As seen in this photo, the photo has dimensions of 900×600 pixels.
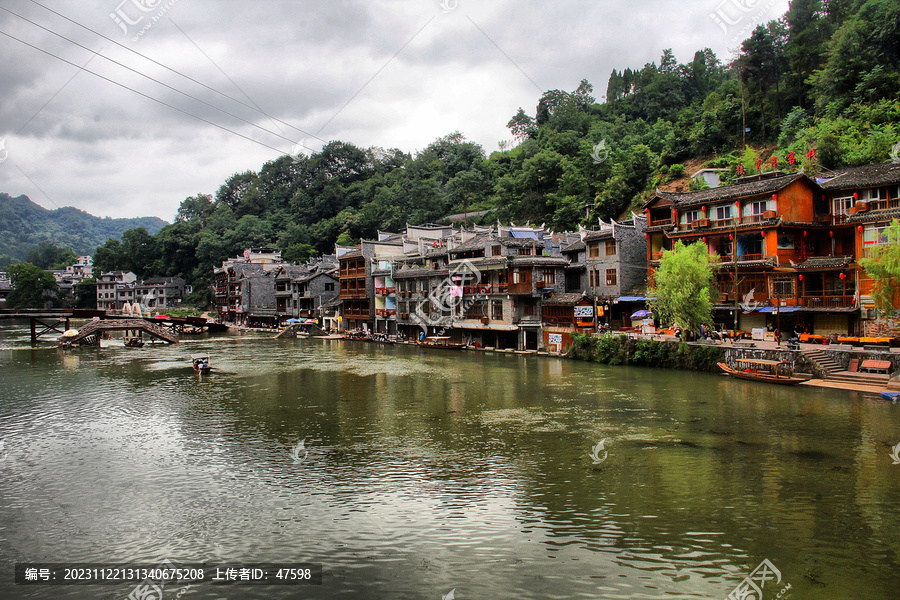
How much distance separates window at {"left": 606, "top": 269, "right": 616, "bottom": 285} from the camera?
4569 cm

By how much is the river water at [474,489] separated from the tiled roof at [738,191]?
1419 centimetres

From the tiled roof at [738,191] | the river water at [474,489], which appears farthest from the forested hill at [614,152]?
the river water at [474,489]

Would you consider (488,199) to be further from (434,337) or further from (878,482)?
(878,482)

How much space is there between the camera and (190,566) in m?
11.6

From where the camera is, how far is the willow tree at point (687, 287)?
33.7 metres

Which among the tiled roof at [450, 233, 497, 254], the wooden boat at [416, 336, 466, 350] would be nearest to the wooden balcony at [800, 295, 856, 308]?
the tiled roof at [450, 233, 497, 254]

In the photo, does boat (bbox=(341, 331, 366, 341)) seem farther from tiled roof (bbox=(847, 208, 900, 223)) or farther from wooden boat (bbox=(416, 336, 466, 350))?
tiled roof (bbox=(847, 208, 900, 223))

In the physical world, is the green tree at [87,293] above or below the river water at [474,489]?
above

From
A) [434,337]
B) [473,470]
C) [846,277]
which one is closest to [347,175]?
[434,337]

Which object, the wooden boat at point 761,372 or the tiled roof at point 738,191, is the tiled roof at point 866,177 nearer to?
the tiled roof at point 738,191

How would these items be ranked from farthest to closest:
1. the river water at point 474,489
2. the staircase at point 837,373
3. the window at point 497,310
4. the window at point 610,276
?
the window at point 497,310
the window at point 610,276
the staircase at point 837,373
the river water at point 474,489

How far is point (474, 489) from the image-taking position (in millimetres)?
15477

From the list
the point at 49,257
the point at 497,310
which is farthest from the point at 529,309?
the point at 49,257

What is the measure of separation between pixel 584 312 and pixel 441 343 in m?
14.6
